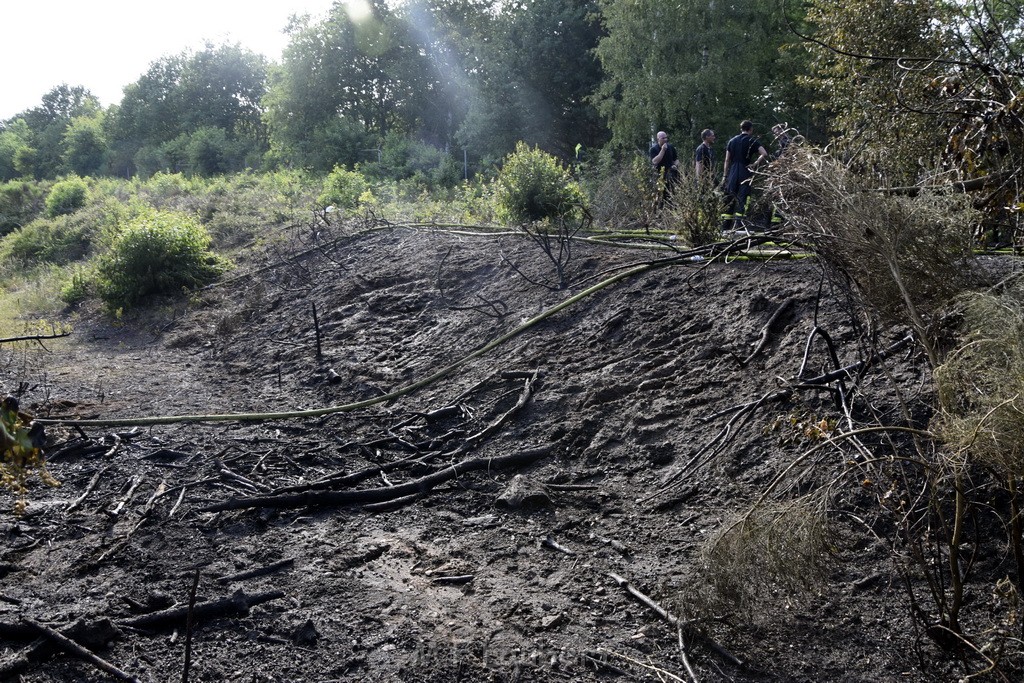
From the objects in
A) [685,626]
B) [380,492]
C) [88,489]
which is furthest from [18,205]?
[685,626]

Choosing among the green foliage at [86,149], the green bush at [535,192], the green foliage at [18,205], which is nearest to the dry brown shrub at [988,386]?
the green bush at [535,192]

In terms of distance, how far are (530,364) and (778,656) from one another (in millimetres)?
3715

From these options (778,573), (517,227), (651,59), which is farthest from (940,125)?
(651,59)

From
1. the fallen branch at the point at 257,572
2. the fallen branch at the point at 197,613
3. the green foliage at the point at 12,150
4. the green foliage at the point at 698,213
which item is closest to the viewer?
the fallen branch at the point at 197,613

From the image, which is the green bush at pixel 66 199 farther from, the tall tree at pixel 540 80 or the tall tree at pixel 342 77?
the tall tree at pixel 540 80

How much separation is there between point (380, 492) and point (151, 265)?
30.3 ft

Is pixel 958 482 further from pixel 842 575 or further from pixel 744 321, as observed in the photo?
pixel 744 321

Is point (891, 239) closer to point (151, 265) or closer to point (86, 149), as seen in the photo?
point (151, 265)

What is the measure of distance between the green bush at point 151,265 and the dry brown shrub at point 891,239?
1121 centimetres

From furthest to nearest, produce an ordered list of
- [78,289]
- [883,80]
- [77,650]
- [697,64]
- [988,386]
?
[697,64], [78,289], [883,80], [77,650], [988,386]

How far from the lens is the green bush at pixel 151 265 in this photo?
12.7 metres

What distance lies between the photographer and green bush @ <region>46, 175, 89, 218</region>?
26.7m

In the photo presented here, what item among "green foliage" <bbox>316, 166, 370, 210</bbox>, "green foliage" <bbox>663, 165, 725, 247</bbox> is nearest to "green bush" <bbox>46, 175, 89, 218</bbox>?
Answer: "green foliage" <bbox>316, 166, 370, 210</bbox>

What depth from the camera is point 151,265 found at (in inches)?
508
